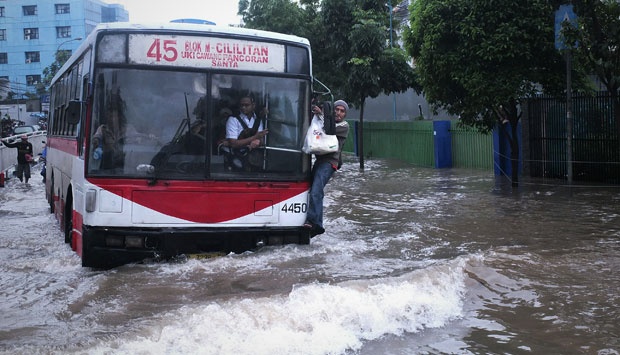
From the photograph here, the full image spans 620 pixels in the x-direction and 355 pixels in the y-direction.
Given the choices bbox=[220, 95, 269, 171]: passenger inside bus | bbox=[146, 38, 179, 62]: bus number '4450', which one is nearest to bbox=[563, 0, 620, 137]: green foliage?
bbox=[220, 95, 269, 171]: passenger inside bus

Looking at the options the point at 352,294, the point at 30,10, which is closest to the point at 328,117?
the point at 352,294

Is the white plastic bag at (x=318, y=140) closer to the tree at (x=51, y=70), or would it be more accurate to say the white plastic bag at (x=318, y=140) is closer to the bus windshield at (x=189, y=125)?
the bus windshield at (x=189, y=125)

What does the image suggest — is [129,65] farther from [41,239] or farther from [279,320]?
[41,239]

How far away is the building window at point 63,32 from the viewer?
82750 mm

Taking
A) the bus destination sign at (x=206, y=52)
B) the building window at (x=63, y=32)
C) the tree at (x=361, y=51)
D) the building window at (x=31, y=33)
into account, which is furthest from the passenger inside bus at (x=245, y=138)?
the building window at (x=31, y=33)

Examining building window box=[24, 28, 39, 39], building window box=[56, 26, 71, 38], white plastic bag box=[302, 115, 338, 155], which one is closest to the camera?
white plastic bag box=[302, 115, 338, 155]

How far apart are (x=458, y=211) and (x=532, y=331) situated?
26.1 feet

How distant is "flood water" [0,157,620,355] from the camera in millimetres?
5879

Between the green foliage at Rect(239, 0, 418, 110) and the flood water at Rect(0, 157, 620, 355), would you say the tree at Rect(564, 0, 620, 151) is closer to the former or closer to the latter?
the flood water at Rect(0, 157, 620, 355)

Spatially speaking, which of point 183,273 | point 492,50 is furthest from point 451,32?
point 183,273

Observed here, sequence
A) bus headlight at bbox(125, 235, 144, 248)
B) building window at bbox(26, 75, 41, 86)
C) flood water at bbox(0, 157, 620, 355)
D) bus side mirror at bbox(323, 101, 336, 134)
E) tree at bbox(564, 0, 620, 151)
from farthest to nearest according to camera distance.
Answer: building window at bbox(26, 75, 41, 86), tree at bbox(564, 0, 620, 151), bus side mirror at bbox(323, 101, 336, 134), bus headlight at bbox(125, 235, 144, 248), flood water at bbox(0, 157, 620, 355)

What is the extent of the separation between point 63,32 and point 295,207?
262 ft

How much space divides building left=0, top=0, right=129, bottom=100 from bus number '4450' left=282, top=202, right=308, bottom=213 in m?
78.7

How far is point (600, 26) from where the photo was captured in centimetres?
1420
